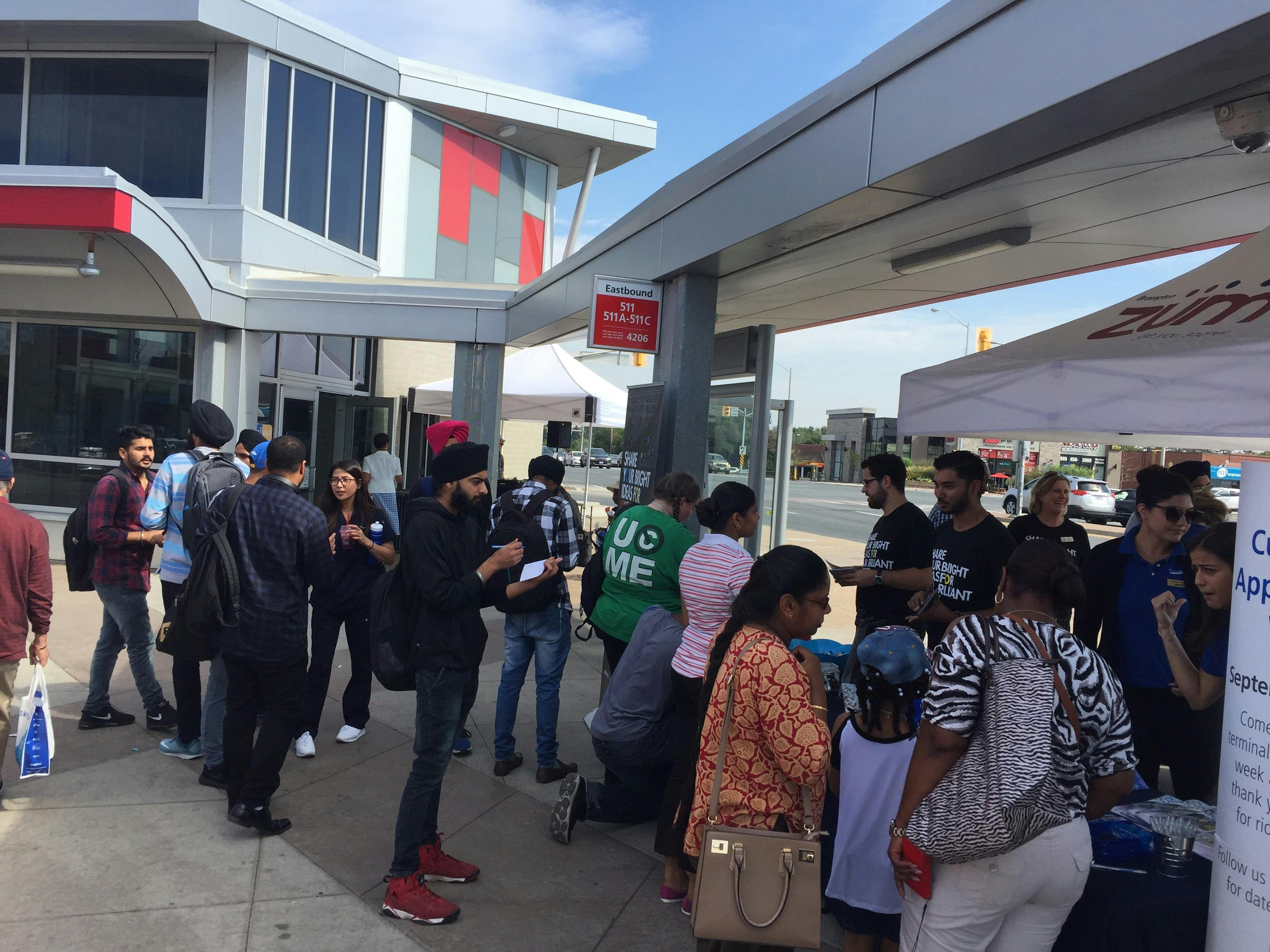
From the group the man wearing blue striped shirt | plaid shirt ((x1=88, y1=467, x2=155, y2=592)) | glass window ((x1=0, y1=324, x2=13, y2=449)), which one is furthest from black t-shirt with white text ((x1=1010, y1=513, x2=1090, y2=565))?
glass window ((x1=0, y1=324, x2=13, y2=449))

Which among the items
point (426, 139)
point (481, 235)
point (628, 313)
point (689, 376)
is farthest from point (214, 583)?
point (481, 235)

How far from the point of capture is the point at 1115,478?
55438 mm

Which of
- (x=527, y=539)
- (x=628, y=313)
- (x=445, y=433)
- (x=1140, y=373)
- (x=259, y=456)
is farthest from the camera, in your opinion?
(x=628, y=313)

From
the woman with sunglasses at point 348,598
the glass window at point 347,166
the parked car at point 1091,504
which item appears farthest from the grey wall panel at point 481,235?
the parked car at point 1091,504

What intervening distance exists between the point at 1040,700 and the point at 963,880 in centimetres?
53

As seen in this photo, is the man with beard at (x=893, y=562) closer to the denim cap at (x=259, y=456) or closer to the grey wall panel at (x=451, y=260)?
the denim cap at (x=259, y=456)

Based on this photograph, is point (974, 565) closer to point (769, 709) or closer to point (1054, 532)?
point (1054, 532)

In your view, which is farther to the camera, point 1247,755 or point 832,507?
point 832,507

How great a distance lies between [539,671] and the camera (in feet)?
16.6

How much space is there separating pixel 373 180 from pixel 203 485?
11.5 m

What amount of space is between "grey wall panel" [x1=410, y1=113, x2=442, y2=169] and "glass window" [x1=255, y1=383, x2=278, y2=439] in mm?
5122

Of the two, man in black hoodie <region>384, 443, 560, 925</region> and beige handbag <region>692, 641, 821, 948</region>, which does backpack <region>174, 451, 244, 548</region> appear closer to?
man in black hoodie <region>384, 443, 560, 925</region>

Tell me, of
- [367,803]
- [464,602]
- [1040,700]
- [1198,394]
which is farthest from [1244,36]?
[367,803]

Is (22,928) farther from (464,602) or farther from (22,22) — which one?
(22,22)
